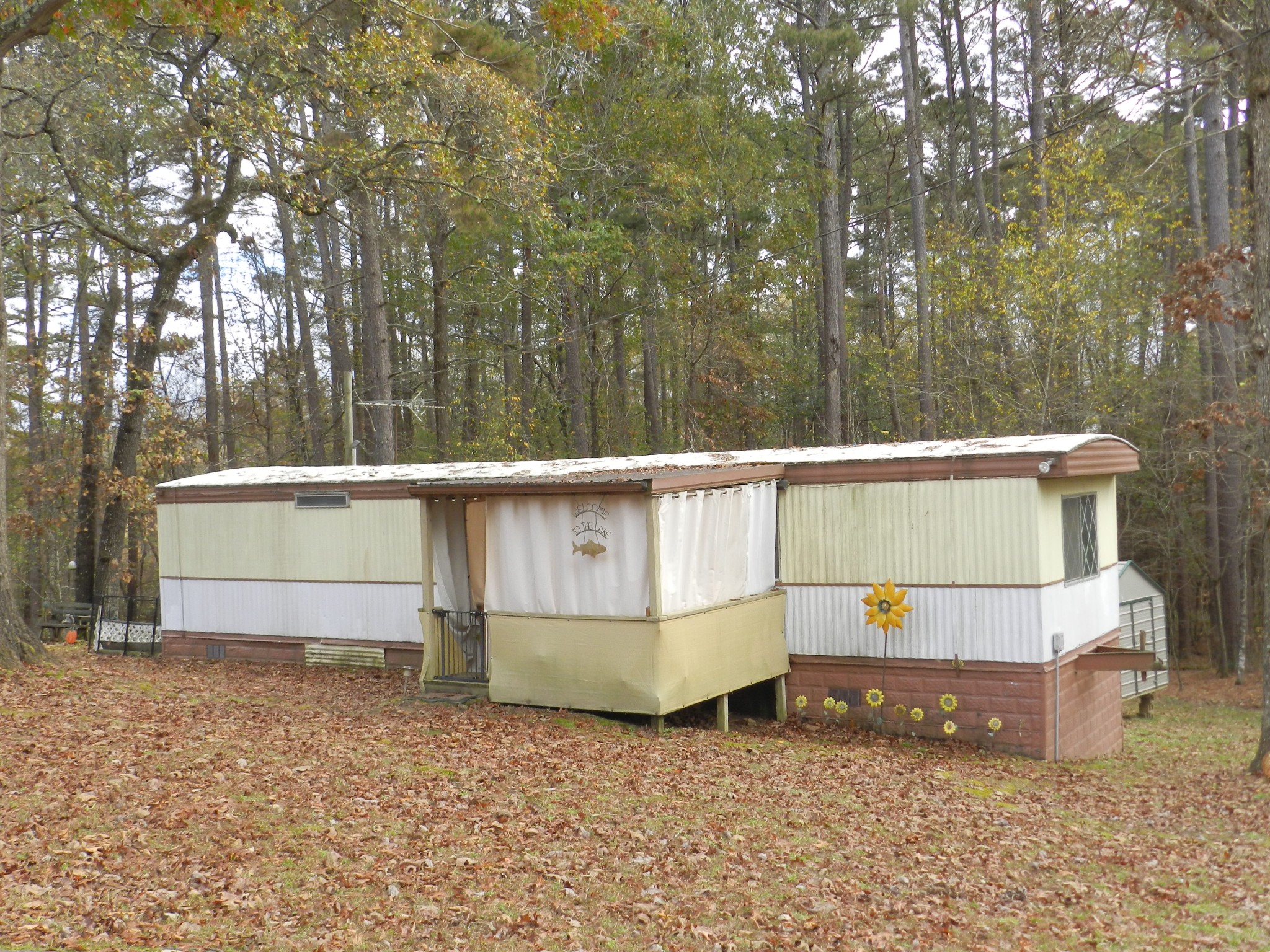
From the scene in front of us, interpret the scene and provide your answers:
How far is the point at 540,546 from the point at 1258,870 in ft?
21.3

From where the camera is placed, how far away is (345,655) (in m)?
14.4

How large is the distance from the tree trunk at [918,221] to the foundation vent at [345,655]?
12653 millimetres

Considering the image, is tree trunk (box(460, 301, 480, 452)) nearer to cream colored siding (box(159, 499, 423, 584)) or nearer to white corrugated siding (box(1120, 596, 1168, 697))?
cream colored siding (box(159, 499, 423, 584))

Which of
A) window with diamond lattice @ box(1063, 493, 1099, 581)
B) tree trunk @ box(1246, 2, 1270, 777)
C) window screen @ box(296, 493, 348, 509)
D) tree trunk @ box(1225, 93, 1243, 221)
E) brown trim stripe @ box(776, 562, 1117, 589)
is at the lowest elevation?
brown trim stripe @ box(776, 562, 1117, 589)

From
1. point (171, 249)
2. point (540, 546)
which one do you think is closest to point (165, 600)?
point (171, 249)

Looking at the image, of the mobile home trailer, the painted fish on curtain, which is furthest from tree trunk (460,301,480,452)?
the painted fish on curtain

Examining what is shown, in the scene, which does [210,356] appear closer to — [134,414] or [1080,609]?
[134,414]

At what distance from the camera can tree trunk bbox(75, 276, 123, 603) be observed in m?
19.8

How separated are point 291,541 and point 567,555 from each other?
5818 millimetres

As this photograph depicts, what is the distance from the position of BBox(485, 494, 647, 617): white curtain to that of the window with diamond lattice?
4741 mm

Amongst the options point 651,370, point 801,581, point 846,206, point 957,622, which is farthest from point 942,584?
point 846,206

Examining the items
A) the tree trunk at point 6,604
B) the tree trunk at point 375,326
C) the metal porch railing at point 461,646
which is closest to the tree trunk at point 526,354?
the tree trunk at point 375,326

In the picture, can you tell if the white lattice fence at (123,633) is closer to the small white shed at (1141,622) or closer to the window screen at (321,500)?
the window screen at (321,500)

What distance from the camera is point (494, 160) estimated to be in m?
15.2
